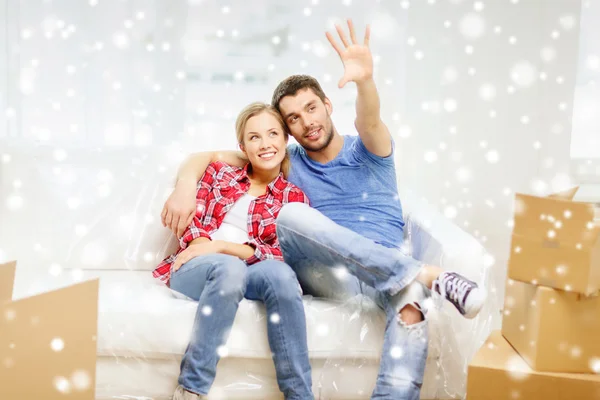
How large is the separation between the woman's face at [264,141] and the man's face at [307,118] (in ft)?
0.18

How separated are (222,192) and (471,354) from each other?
0.78 m

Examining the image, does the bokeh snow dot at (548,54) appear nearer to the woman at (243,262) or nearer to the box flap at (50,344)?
the woman at (243,262)

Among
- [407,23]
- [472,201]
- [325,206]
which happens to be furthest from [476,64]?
[325,206]

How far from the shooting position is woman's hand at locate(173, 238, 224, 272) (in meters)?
1.65

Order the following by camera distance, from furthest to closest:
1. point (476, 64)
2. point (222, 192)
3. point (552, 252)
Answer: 1. point (476, 64)
2. point (222, 192)
3. point (552, 252)

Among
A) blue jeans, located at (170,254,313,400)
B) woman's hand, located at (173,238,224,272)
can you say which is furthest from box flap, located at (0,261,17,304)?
woman's hand, located at (173,238,224,272)

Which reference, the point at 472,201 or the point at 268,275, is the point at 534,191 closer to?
the point at 472,201

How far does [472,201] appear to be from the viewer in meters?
2.46

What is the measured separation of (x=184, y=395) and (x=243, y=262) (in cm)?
34

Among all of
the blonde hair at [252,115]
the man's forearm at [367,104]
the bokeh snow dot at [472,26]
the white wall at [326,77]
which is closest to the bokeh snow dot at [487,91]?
the white wall at [326,77]

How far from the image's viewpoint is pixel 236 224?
179 cm

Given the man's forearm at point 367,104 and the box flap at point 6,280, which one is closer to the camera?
the box flap at point 6,280

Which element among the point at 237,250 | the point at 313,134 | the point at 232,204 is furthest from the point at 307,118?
the point at 237,250

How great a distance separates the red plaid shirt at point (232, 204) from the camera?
175 centimetres
